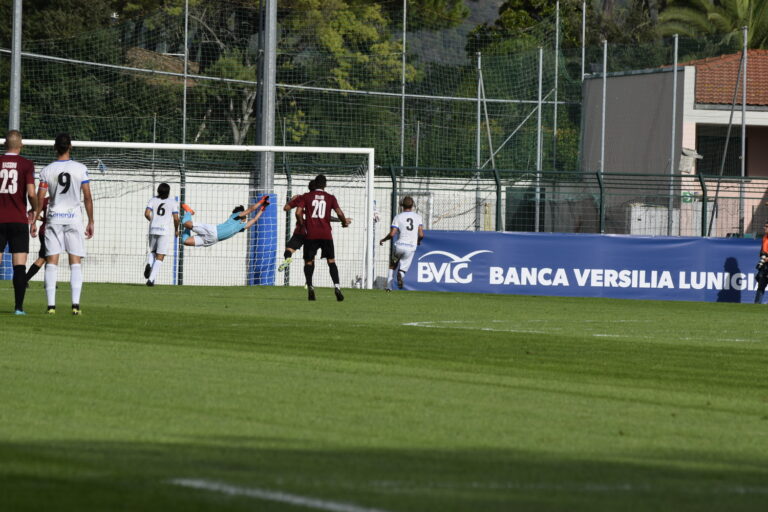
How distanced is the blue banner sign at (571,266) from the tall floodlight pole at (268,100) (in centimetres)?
351

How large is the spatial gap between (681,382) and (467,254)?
17284 millimetres

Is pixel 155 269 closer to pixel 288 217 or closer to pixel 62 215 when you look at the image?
pixel 288 217

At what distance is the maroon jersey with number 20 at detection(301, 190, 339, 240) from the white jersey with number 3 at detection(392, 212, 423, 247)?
469 centimetres

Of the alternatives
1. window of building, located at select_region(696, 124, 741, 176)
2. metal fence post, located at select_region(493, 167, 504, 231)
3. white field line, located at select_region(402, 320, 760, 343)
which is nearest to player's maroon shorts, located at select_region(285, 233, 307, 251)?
metal fence post, located at select_region(493, 167, 504, 231)

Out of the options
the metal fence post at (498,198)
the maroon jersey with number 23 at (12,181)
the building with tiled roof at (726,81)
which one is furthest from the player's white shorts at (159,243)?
the building with tiled roof at (726,81)

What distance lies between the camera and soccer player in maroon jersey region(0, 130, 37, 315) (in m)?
15.3

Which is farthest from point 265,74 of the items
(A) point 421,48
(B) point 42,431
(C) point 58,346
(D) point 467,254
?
(A) point 421,48

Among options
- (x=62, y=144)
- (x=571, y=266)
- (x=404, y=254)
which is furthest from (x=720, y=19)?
(x=62, y=144)

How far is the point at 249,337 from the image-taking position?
13523 mm

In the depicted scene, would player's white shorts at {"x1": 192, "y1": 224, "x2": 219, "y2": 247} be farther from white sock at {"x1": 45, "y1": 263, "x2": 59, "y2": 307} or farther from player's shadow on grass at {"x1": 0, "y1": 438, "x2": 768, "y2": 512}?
player's shadow on grass at {"x1": 0, "y1": 438, "x2": 768, "y2": 512}

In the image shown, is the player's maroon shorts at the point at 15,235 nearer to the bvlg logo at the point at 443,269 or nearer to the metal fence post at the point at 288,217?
the metal fence post at the point at 288,217

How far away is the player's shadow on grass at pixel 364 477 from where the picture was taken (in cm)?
530

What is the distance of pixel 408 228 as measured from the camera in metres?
26.6

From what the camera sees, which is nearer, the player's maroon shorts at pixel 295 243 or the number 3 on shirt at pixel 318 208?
the number 3 on shirt at pixel 318 208
